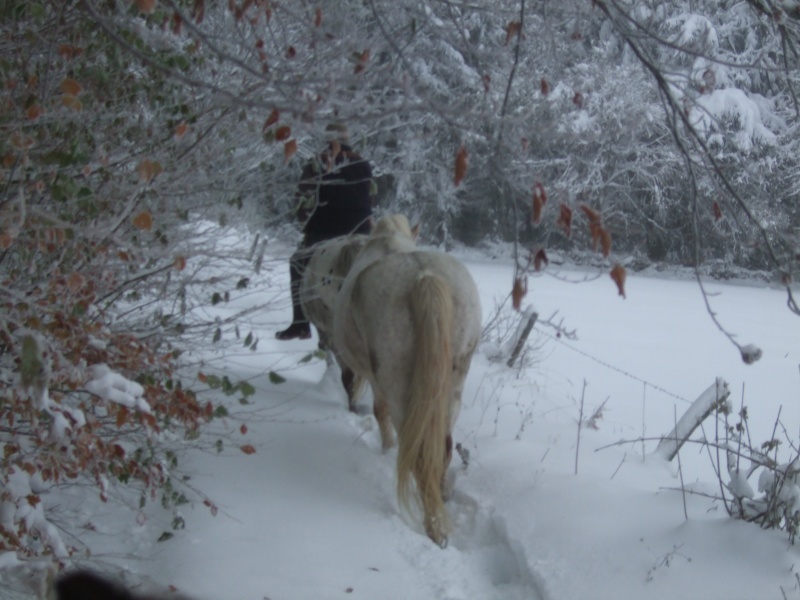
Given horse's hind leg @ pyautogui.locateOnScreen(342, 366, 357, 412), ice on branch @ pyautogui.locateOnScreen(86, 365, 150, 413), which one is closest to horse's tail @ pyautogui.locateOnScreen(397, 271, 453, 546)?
ice on branch @ pyautogui.locateOnScreen(86, 365, 150, 413)

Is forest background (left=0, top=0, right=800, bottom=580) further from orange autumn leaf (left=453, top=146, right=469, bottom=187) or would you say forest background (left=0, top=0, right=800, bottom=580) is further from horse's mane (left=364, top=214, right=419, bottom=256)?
horse's mane (left=364, top=214, right=419, bottom=256)

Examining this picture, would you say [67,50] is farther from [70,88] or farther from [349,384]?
[349,384]

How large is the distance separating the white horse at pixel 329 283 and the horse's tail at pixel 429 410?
4.58ft

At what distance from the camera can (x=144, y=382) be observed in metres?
3.29

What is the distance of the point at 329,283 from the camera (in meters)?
5.57

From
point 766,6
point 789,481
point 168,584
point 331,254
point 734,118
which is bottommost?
point 168,584

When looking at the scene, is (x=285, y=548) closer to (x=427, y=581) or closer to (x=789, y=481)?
(x=427, y=581)

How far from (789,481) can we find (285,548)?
2.43 metres

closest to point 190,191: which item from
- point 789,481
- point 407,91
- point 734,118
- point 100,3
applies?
point 100,3

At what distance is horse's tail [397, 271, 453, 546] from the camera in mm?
3828

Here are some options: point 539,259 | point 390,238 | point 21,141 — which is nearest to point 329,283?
point 390,238

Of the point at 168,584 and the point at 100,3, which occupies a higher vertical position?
the point at 100,3

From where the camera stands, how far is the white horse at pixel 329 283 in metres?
5.37

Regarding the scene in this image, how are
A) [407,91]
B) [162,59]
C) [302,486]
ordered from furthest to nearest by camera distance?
1. [302,486]
2. [162,59]
3. [407,91]
